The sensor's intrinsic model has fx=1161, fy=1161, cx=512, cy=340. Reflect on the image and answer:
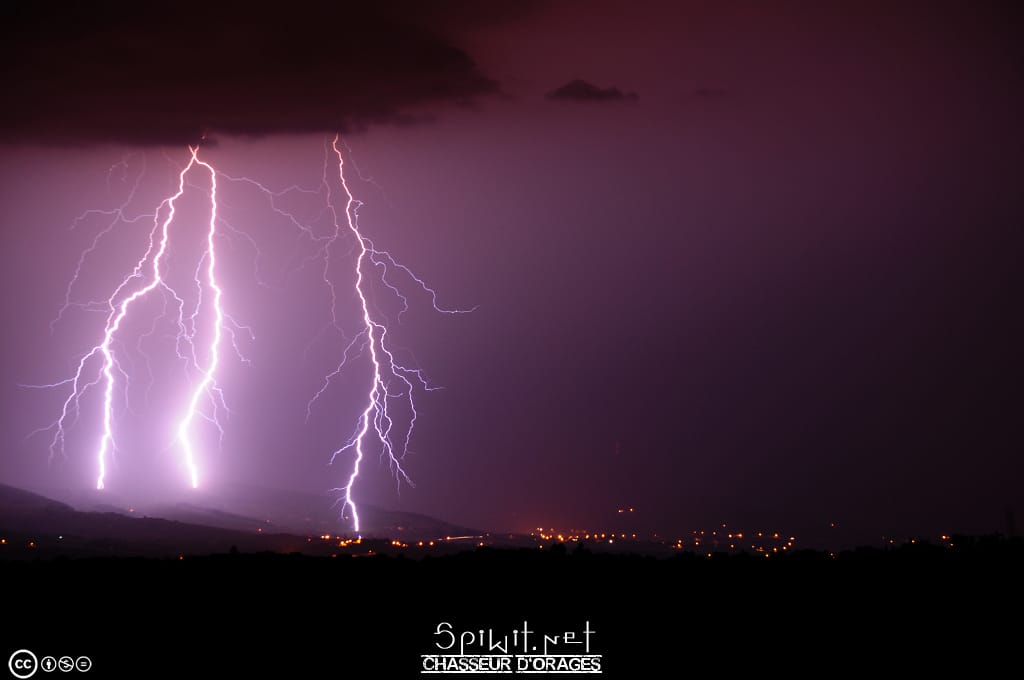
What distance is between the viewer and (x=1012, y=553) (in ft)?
63.2

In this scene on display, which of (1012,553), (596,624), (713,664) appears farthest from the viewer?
(1012,553)

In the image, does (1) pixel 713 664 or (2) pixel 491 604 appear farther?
(2) pixel 491 604

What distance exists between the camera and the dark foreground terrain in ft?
40.5

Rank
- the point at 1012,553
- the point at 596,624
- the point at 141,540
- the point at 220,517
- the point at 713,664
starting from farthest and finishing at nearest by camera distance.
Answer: the point at 220,517 → the point at 141,540 → the point at 1012,553 → the point at 596,624 → the point at 713,664

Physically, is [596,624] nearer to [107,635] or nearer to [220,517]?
[107,635]

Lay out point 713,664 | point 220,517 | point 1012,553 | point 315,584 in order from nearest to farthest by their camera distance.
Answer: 1. point 713,664
2. point 315,584
3. point 1012,553
4. point 220,517

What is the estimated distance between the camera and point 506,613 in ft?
46.0

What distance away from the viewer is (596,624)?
13.8 meters

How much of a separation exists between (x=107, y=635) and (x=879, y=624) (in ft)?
29.4

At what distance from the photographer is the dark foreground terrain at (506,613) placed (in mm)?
12359

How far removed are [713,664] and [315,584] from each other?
19.4 feet

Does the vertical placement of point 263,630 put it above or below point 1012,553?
below

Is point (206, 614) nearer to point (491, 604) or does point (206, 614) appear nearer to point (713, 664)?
point (491, 604)

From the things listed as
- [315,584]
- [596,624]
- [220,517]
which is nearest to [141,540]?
[220,517]
